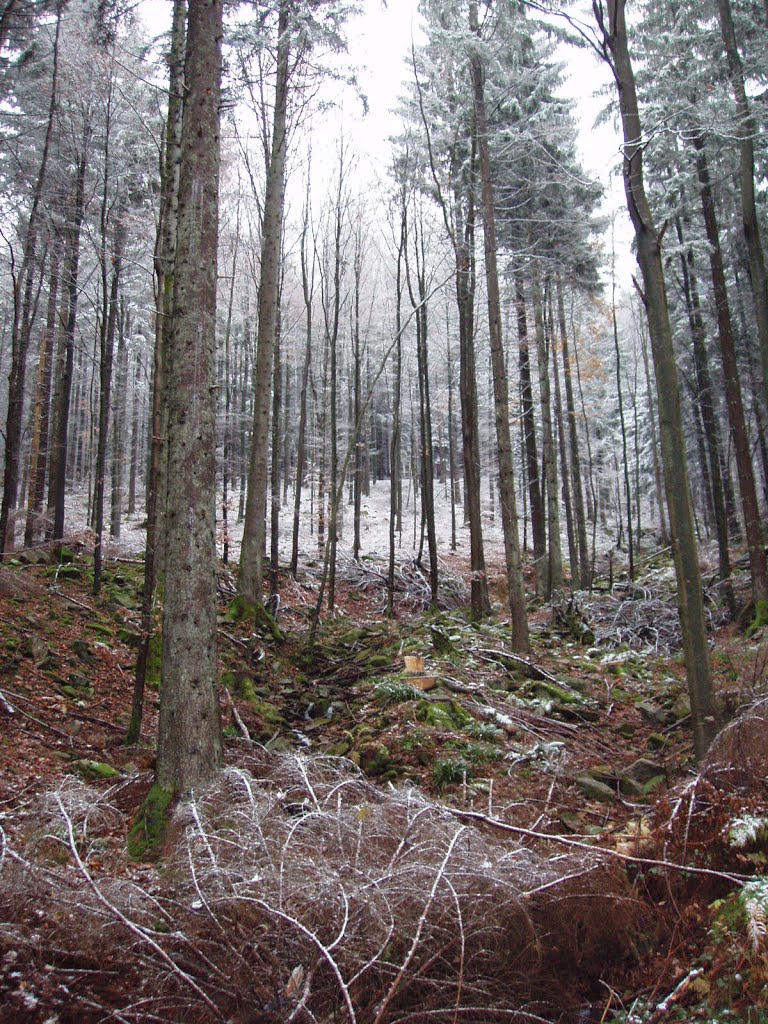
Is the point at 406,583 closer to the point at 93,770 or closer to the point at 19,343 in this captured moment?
the point at 19,343

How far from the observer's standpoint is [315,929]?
2.39 m

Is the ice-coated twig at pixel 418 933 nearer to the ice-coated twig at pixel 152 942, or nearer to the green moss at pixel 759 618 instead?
the ice-coated twig at pixel 152 942

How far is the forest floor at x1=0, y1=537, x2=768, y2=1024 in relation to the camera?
2.21m

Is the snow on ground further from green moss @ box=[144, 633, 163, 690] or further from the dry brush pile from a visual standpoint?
the dry brush pile

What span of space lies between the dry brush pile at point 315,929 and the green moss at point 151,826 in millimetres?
566

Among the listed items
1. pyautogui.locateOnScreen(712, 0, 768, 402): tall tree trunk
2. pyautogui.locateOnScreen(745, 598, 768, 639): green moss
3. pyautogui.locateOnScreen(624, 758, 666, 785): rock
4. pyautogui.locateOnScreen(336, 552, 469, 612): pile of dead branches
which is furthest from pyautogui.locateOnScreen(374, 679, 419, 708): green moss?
pyautogui.locateOnScreen(712, 0, 768, 402): tall tree trunk

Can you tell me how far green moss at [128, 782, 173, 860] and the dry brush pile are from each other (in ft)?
1.86

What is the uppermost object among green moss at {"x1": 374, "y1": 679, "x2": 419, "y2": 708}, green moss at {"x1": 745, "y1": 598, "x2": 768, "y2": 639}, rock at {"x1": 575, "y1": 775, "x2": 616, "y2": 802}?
green moss at {"x1": 745, "y1": 598, "x2": 768, "y2": 639}

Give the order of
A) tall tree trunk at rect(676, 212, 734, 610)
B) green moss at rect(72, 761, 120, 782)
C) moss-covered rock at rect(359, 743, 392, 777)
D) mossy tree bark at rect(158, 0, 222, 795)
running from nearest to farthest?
1. mossy tree bark at rect(158, 0, 222, 795)
2. green moss at rect(72, 761, 120, 782)
3. moss-covered rock at rect(359, 743, 392, 777)
4. tall tree trunk at rect(676, 212, 734, 610)

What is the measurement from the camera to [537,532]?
52.9ft

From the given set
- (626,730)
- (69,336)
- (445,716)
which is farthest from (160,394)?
(69,336)

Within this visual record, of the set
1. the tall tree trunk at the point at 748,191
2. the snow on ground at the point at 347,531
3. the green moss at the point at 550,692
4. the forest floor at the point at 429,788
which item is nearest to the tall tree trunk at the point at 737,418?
the tall tree trunk at the point at 748,191

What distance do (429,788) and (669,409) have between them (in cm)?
374

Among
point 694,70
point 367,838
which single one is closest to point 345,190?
point 694,70
